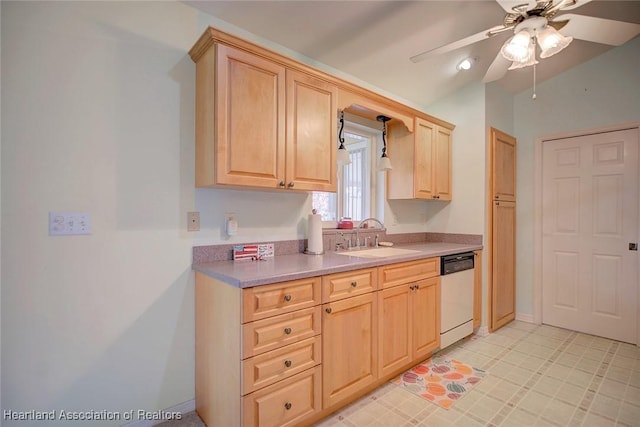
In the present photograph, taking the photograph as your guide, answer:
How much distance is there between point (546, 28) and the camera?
1.65 metres

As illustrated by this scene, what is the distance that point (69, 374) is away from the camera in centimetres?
151

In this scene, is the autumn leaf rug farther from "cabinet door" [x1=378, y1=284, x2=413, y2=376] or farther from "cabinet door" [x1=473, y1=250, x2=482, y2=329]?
"cabinet door" [x1=473, y1=250, x2=482, y2=329]

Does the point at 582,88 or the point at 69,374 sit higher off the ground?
the point at 582,88

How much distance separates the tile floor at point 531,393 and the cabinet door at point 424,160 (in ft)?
4.84

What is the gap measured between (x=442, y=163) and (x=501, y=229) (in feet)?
3.15

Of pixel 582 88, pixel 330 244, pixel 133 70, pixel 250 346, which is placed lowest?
pixel 250 346

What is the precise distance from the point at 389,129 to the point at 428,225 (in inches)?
49.2

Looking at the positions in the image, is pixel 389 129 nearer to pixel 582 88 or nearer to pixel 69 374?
pixel 582 88

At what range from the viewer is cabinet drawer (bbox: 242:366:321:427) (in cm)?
142

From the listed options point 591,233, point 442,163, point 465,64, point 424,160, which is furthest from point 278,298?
point 591,233

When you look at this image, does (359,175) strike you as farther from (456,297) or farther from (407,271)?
(456,297)

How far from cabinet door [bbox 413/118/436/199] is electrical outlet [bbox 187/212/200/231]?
1974 millimetres

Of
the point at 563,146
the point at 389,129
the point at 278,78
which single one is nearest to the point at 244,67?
the point at 278,78

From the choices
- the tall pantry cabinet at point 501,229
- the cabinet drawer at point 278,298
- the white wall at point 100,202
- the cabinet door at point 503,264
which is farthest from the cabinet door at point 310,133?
the cabinet door at point 503,264
